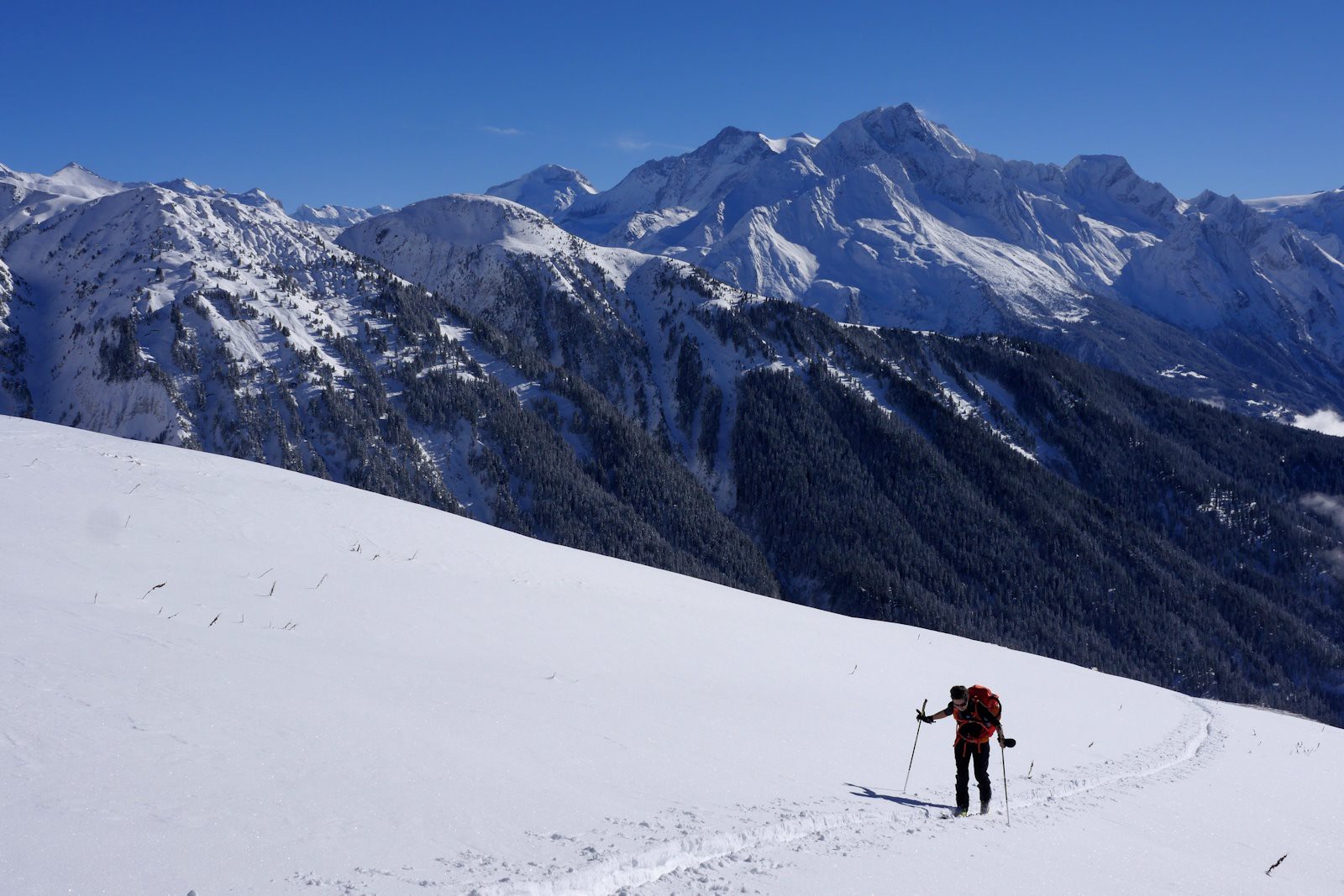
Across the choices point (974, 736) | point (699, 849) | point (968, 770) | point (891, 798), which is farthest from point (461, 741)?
point (974, 736)

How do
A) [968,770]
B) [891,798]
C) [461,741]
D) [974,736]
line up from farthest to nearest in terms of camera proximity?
[974,736], [968,770], [891,798], [461,741]

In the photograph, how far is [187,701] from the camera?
31.4 feet

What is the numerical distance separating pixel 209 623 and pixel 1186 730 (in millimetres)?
26890

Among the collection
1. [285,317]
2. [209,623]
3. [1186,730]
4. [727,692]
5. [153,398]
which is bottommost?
[1186,730]

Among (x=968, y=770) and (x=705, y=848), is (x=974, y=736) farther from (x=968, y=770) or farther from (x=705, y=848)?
(x=705, y=848)

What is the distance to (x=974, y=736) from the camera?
12742mm

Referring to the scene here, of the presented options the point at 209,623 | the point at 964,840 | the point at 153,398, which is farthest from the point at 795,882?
the point at 153,398

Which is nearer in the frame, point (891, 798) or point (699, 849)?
point (699, 849)

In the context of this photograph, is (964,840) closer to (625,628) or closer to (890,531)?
(625,628)

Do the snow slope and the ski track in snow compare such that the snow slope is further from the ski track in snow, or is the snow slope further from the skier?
the skier

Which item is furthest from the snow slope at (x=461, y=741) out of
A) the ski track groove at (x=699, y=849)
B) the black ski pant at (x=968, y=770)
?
the black ski pant at (x=968, y=770)

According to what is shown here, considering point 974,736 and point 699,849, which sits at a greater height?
point 974,736

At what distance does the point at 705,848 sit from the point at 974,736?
6039mm

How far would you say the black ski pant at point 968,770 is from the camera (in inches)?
483
